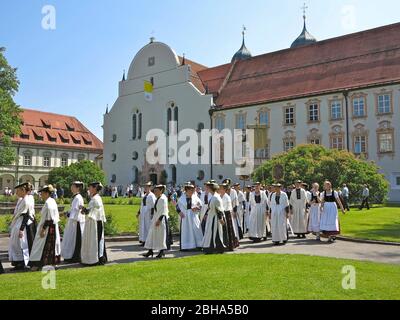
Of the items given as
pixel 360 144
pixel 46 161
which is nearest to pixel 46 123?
pixel 46 161

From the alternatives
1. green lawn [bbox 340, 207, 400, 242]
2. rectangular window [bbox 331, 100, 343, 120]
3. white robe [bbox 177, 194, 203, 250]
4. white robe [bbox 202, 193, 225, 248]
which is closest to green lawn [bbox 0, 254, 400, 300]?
white robe [bbox 202, 193, 225, 248]

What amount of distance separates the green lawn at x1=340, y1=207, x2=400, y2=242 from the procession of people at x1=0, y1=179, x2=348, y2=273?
142 centimetres

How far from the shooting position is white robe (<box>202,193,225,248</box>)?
11297mm

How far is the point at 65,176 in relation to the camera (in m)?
36.2

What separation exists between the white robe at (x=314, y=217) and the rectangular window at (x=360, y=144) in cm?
2118

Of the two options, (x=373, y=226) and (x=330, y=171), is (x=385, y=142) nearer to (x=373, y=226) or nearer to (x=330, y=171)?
(x=330, y=171)

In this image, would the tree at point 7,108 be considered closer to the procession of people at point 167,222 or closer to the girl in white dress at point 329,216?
the procession of people at point 167,222

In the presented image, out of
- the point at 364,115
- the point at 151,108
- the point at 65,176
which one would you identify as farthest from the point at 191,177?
the point at 364,115

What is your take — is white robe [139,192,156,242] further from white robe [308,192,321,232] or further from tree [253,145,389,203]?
tree [253,145,389,203]

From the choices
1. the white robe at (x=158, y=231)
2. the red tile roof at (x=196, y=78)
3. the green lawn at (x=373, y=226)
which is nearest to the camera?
the white robe at (x=158, y=231)

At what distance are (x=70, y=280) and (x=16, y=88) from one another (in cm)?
3550

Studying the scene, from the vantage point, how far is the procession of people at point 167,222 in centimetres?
921

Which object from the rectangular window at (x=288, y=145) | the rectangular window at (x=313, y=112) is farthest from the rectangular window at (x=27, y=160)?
the rectangular window at (x=313, y=112)

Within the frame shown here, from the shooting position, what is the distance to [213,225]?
37.5 feet
